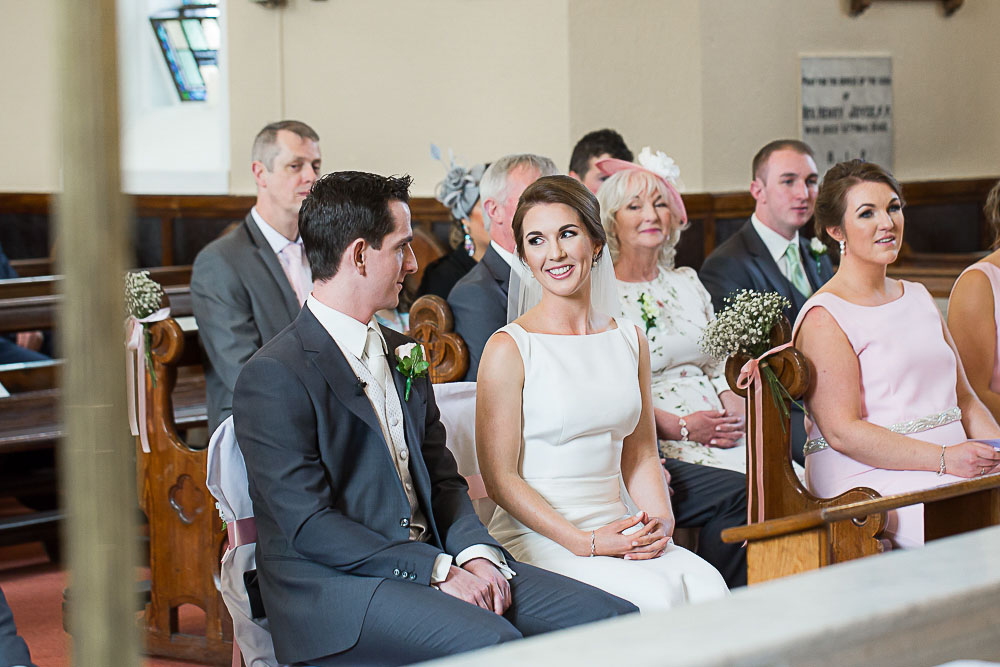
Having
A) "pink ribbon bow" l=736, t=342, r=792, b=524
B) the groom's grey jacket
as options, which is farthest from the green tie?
the groom's grey jacket

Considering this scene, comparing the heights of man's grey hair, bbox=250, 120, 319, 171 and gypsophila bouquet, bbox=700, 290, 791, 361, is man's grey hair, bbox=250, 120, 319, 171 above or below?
above

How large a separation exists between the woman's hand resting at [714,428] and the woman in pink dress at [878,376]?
459 mm

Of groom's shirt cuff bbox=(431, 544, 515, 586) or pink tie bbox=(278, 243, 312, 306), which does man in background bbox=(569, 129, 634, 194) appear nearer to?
pink tie bbox=(278, 243, 312, 306)

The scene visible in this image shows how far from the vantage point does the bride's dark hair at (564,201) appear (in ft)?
9.18

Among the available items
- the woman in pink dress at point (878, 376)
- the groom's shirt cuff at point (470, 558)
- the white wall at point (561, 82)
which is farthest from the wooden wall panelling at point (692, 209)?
the groom's shirt cuff at point (470, 558)

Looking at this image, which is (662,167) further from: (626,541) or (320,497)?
(320,497)

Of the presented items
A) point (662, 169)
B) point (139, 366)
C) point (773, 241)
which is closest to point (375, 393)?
point (139, 366)

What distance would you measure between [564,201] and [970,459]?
3.92 ft

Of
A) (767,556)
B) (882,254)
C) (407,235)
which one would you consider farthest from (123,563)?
(882,254)

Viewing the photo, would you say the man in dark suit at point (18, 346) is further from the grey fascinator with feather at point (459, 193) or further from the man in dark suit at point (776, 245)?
the man in dark suit at point (776, 245)

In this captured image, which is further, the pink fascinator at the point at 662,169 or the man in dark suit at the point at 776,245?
the man in dark suit at the point at 776,245

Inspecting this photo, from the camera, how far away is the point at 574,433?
8.79ft

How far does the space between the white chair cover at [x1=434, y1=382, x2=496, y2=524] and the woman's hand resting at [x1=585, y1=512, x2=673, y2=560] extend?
0.36 metres

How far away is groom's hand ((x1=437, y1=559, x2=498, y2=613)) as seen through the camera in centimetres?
223
